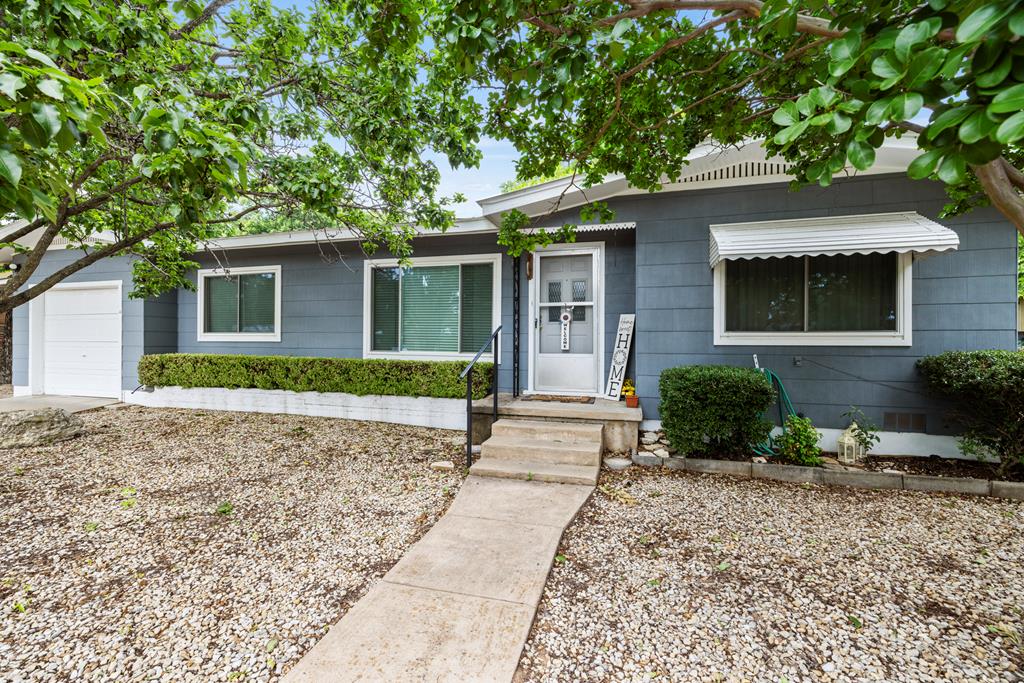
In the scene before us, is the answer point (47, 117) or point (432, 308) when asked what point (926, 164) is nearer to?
point (47, 117)

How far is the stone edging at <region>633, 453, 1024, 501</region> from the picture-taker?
355cm

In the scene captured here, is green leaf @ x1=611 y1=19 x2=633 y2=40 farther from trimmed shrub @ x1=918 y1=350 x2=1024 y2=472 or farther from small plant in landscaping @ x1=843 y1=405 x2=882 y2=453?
small plant in landscaping @ x1=843 y1=405 x2=882 y2=453

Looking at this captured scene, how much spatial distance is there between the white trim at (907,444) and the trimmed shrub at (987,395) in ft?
0.65

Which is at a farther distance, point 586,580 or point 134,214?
point 134,214

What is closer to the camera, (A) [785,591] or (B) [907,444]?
(A) [785,591]

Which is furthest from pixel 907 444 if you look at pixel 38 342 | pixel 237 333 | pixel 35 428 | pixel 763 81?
pixel 38 342

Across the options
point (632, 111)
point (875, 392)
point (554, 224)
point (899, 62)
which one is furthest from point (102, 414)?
point (875, 392)

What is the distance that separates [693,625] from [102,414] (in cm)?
863

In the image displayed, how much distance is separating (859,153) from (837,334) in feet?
13.3

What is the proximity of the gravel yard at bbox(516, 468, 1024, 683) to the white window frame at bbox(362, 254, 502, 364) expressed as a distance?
3366mm

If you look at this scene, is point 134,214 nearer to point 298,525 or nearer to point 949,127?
point 298,525

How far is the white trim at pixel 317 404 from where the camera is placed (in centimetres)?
591

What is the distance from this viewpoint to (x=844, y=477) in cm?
381

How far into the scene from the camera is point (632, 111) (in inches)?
134
